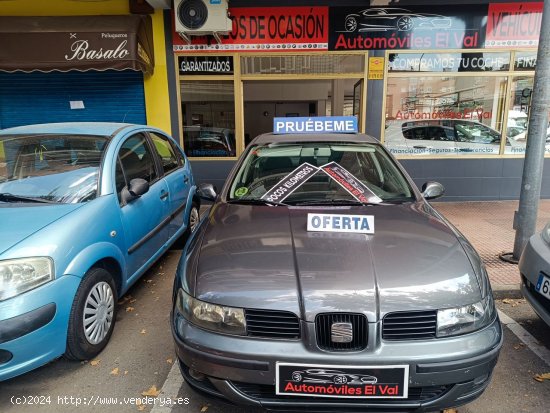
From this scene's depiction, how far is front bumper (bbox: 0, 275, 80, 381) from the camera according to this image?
2.15 meters

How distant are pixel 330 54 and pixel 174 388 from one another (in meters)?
6.11

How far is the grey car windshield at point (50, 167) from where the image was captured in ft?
9.66

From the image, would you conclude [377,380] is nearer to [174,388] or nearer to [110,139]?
[174,388]

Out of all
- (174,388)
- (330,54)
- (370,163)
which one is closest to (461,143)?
(330,54)

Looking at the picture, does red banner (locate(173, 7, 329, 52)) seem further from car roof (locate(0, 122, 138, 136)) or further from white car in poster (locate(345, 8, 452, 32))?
car roof (locate(0, 122, 138, 136))

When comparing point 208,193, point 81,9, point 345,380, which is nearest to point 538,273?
point 345,380

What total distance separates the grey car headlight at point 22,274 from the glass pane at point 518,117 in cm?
764

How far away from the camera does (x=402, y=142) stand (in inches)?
288

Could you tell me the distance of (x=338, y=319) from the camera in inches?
72.7

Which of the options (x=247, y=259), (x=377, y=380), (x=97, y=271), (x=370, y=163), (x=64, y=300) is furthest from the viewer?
(x=370, y=163)

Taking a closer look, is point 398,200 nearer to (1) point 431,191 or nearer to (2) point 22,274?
(1) point 431,191

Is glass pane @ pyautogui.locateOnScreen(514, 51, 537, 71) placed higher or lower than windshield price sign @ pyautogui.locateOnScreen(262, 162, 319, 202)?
higher

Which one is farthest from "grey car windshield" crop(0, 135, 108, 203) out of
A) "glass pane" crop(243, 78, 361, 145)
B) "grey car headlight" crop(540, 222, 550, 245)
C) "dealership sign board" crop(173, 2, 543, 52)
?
"glass pane" crop(243, 78, 361, 145)

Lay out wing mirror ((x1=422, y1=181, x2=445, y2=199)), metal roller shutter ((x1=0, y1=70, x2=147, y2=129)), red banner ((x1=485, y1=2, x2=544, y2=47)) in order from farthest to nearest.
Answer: metal roller shutter ((x1=0, y1=70, x2=147, y2=129)) < red banner ((x1=485, y1=2, x2=544, y2=47)) < wing mirror ((x1=422, y1=181, x2=445, y2=199))
